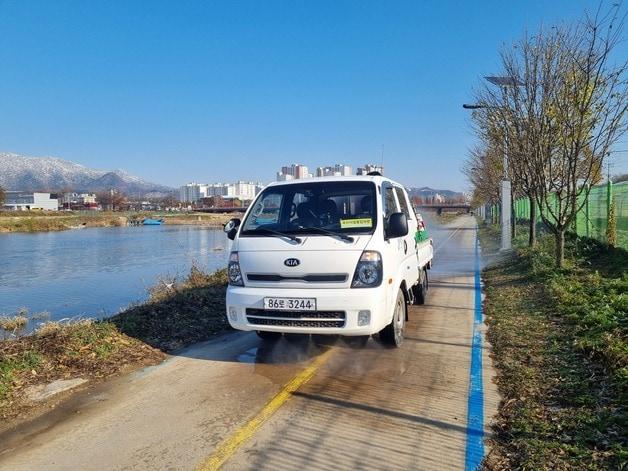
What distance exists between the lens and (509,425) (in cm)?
408

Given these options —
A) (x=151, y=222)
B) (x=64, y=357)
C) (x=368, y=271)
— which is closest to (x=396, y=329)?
(x=368, y=271)

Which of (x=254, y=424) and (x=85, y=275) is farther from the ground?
(x=254, y=424)

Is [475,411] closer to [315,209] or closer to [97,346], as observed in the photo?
[315,209]

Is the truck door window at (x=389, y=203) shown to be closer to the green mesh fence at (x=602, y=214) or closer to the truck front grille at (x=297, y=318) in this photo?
the truck front grille at (x=297, y=318)

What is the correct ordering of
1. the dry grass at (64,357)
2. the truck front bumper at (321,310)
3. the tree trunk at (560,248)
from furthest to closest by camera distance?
the tree trunk at (560,248), the truck front bumper at (321,310), the dry grass at (64,357)

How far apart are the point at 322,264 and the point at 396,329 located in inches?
59.7

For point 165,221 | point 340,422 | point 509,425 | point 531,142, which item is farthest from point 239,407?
point 165,221

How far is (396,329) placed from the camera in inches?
249

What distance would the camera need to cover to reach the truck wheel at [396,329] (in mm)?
6231

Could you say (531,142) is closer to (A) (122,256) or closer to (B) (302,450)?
(B) (302,450)

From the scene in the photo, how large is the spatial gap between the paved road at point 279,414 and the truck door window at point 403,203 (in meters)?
2.10

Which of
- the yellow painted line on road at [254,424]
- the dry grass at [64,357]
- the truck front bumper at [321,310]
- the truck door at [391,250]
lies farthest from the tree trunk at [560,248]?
the dry grass at [64,357]

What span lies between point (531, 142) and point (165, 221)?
76922mm

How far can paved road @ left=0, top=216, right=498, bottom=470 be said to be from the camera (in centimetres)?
371
